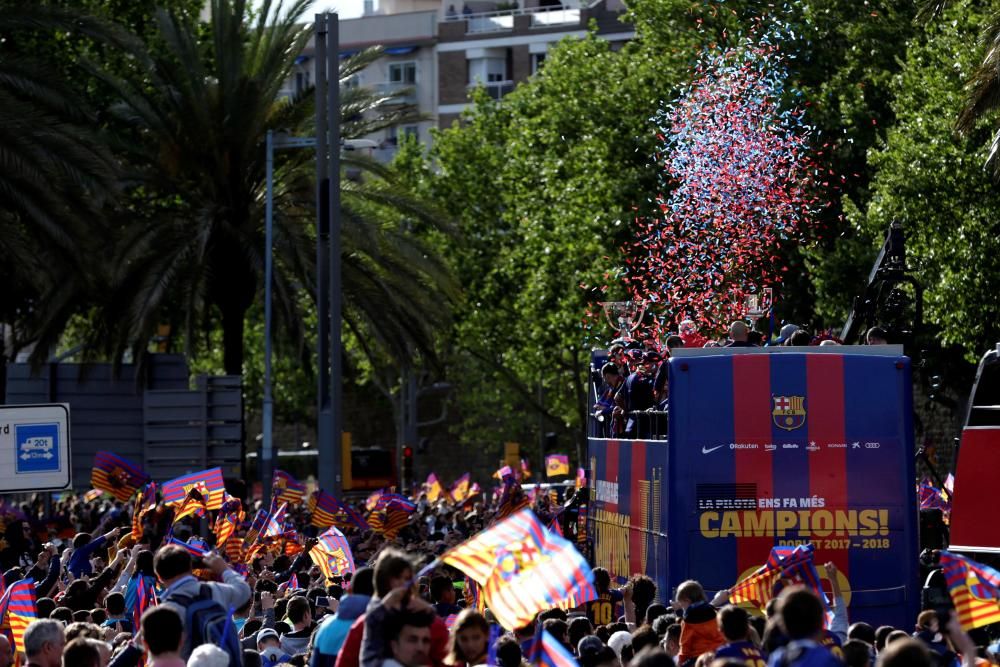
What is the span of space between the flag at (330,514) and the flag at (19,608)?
10183 millimetres

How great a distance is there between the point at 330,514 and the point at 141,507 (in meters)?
2.73

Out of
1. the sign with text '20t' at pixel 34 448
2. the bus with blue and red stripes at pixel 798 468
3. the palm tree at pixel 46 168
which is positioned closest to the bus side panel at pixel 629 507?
the bus with blue and red stripes at pixel 798 468

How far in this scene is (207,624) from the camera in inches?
341

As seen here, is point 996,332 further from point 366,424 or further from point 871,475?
point 366,424

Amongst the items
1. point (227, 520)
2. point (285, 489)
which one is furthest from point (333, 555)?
point (285, 489)

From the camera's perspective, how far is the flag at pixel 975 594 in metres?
8.95

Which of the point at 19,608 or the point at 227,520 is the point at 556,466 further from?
the point at 19,608

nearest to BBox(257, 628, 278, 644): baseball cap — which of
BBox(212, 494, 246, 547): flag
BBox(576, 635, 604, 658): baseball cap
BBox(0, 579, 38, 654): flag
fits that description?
BBox(0, 579, 38, 654): flag

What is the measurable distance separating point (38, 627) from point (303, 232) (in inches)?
855

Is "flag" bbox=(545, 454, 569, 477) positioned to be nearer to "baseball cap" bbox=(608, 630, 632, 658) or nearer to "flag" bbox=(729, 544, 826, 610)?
"flag" bbox=(729, 544, 826, 610)

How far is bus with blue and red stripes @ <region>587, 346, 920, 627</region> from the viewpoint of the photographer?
14719 mm

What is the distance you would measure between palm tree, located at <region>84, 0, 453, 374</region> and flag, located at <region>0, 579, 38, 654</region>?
16678 mm

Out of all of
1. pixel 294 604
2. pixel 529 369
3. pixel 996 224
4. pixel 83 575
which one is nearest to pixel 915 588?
pixel 294 604

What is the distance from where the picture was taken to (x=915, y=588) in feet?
48.8
